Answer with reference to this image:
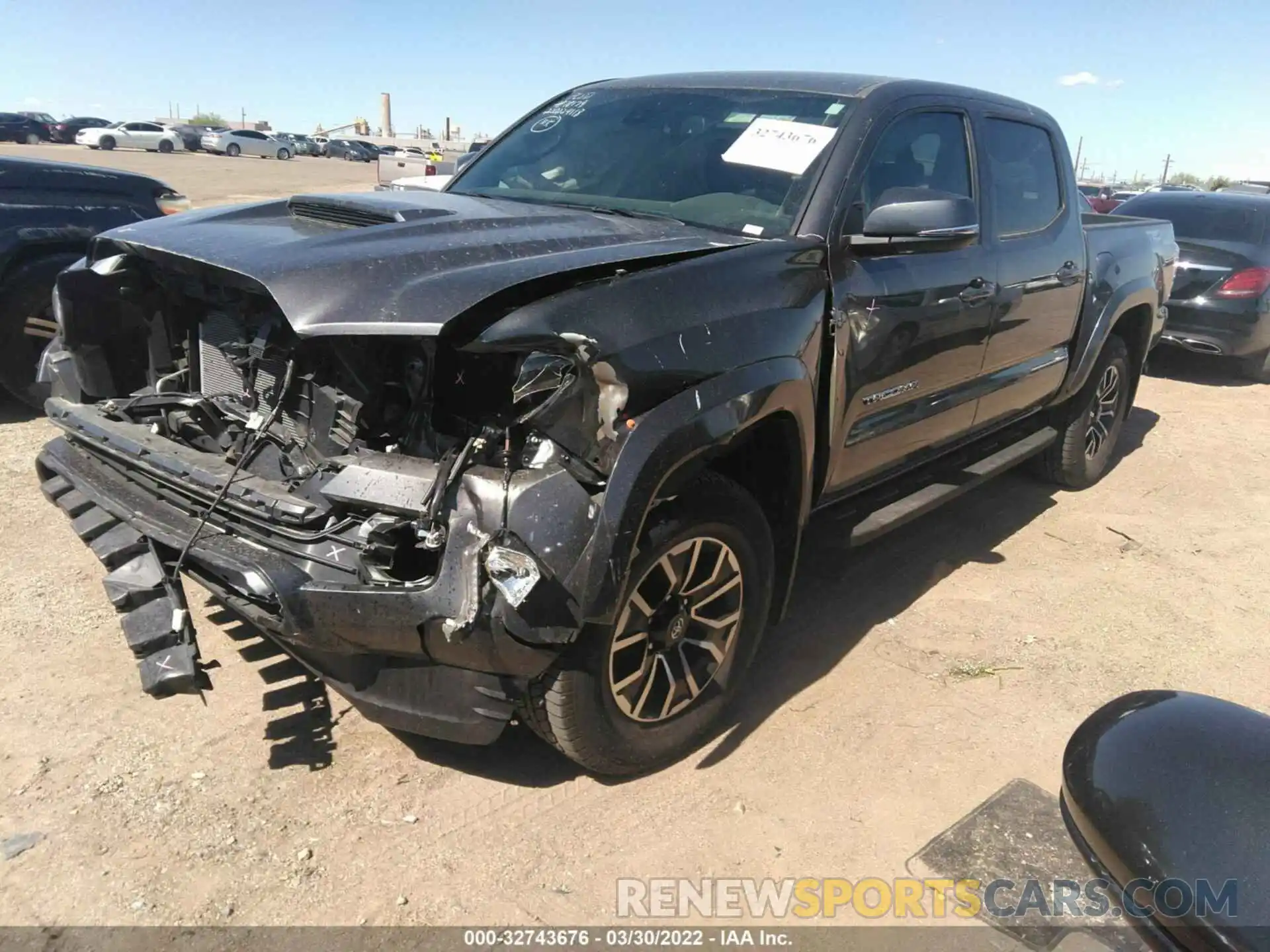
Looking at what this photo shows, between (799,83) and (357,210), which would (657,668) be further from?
(799,83)

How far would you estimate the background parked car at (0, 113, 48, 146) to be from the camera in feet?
138

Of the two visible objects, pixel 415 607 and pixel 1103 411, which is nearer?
pixel 415 607

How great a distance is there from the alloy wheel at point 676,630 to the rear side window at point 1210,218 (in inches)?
324

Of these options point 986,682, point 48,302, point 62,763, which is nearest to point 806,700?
point 986,682

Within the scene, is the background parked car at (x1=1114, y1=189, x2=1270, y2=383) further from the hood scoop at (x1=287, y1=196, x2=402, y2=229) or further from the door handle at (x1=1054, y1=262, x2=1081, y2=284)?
the hood scoop at (x1=287, y1=196, x2=402, y2=229)

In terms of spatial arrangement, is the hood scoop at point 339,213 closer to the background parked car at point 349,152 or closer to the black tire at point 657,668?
the black tire at point 657,668

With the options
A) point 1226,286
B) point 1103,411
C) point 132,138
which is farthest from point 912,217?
point 132,138

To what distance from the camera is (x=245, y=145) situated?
48938 millimetres

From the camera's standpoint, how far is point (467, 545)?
2.23 metres

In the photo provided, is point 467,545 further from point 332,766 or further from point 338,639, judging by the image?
point 332,766

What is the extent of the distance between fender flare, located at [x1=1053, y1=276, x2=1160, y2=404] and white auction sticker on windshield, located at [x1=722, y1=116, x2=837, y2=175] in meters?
2.49

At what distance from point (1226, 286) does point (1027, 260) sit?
6.14 metres

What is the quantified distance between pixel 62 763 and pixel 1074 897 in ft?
9.35

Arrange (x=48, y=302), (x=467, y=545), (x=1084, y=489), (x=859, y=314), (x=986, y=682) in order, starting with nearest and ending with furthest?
(x=467, y=545), (x=859, y=314), (x=986, y=682), (x=48, y=302), (x=1084, y=489)
